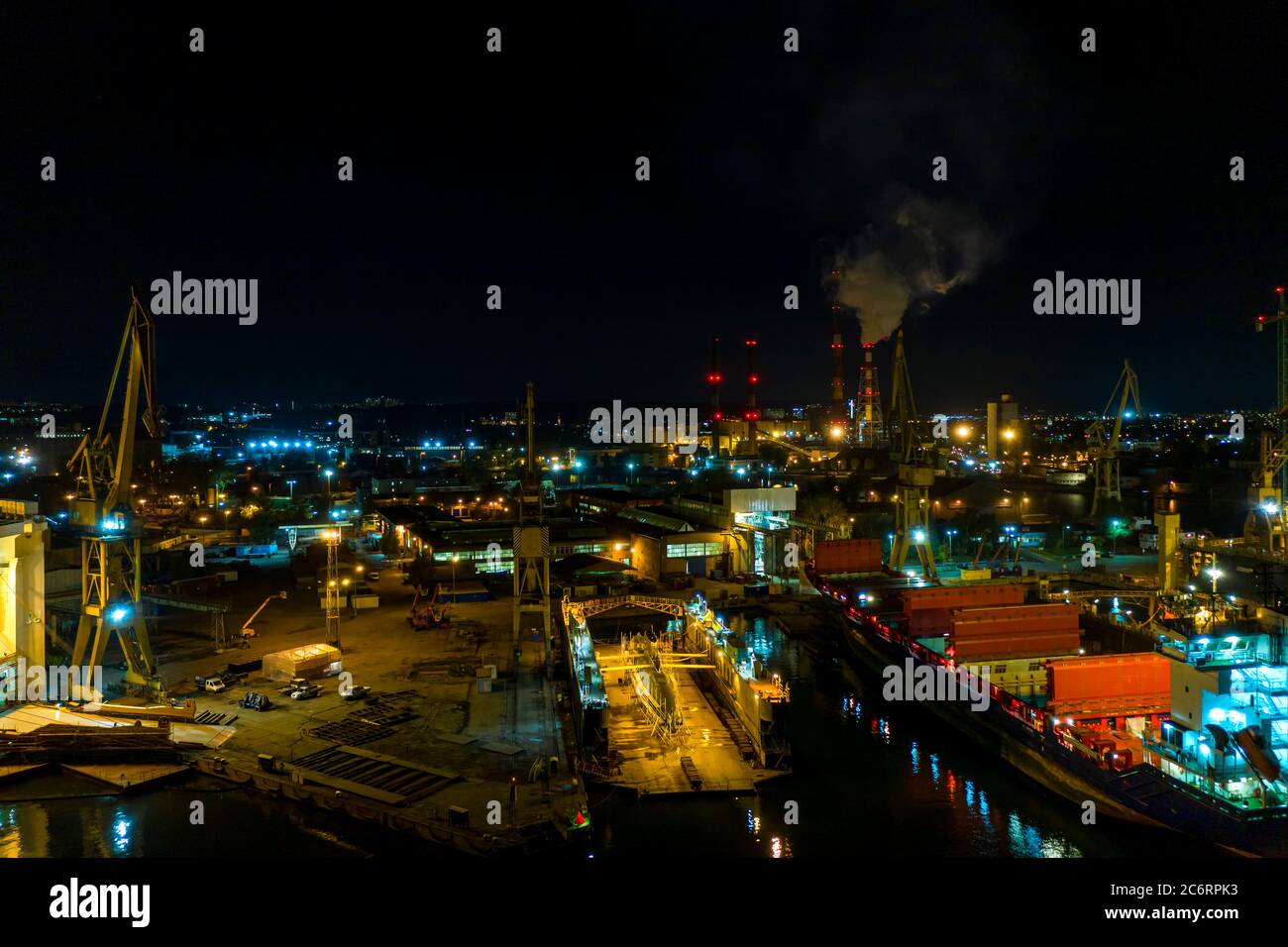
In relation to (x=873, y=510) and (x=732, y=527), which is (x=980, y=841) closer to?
(x=732, y=527)

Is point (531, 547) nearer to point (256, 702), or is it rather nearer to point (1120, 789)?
point (256, 702)

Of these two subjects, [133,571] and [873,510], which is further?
[873,510]

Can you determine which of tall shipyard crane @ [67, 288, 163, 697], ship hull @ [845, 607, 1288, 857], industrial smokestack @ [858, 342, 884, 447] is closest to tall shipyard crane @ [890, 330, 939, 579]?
ship hull @ [845, 607, 1288, 857]

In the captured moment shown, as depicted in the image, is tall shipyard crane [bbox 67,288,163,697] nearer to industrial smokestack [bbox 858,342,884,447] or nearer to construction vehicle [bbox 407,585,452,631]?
construction vehicle [bbox 407,585,452,631]

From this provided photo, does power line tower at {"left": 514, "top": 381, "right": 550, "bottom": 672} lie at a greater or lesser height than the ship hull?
greater

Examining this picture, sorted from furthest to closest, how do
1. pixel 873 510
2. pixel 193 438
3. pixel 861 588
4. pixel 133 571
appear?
pixel 193 438, pixel 873 510, pixel 861 588, pixel 133 571

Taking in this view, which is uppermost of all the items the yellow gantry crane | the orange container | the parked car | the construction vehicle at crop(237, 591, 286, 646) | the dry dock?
the yellow gantry crane
